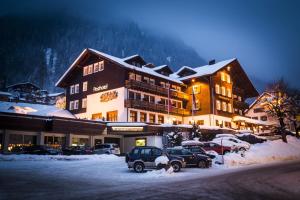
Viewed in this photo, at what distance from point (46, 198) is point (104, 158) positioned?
826 inches

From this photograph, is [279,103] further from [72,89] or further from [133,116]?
[72,89]

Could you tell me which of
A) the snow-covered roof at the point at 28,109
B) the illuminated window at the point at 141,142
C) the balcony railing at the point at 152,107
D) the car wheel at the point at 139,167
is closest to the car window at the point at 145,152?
the car wheel at the point at 139,167

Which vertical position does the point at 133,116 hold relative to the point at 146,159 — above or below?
above

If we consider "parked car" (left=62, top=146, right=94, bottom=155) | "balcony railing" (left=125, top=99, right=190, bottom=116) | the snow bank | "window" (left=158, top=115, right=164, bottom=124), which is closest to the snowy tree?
the snow bank

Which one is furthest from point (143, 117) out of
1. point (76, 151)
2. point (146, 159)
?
point (146, 159)

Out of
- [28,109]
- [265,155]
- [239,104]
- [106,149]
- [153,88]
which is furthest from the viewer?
[239,104]

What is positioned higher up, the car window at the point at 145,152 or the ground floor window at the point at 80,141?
the ground floor window at the point at 80,141

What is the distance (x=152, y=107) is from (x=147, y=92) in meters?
3.00

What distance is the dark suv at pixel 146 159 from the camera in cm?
2464

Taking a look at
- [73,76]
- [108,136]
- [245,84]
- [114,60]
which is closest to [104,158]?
[108,136]

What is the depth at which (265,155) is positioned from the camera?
3631 cm

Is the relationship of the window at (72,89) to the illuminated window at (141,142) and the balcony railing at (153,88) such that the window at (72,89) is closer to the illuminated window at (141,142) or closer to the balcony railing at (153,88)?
the balcony railing at (153,88)

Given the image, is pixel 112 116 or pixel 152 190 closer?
pixel 152 190

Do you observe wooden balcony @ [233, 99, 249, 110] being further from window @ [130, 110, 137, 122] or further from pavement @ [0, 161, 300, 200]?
pavement @ [0, 161, 300, 200]
